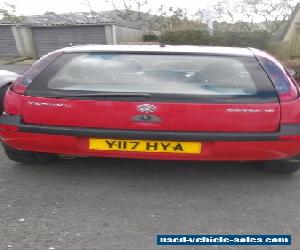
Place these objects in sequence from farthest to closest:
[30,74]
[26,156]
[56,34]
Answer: [56,34] → [26,156] → [30,74]

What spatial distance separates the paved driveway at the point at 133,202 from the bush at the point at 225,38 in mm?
16977

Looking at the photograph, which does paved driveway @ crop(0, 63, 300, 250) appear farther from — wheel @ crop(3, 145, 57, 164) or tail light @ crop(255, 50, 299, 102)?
tail light @ crop(255, 50, 299, 102)

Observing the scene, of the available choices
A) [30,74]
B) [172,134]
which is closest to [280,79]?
[172,134]

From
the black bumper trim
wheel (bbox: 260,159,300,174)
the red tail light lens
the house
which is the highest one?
the red tail light lens

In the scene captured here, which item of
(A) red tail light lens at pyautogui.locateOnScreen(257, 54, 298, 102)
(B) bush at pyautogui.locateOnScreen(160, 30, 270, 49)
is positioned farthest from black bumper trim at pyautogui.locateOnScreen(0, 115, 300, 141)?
(B) bush at pyautogui.locateOnScreen(160, 30, 270, 49)

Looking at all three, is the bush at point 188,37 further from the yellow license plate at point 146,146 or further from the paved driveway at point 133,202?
the yellow license plate at point 146,146

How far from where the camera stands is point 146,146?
326cm

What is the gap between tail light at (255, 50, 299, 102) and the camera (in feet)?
10.7

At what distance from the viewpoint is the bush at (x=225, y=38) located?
1978cm

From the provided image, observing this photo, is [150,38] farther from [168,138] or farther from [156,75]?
[168,138]

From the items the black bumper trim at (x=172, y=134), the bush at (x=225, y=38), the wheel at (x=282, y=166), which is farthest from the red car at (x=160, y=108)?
the bush at (x=225, y=38)

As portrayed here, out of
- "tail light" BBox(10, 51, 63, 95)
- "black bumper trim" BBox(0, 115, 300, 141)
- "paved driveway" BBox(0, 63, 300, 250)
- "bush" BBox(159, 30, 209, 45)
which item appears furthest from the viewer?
"bush" BBox(159, 30, 209, 45)

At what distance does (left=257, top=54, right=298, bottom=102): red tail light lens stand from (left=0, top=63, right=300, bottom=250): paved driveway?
83 cm

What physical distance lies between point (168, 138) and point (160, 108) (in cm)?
24
